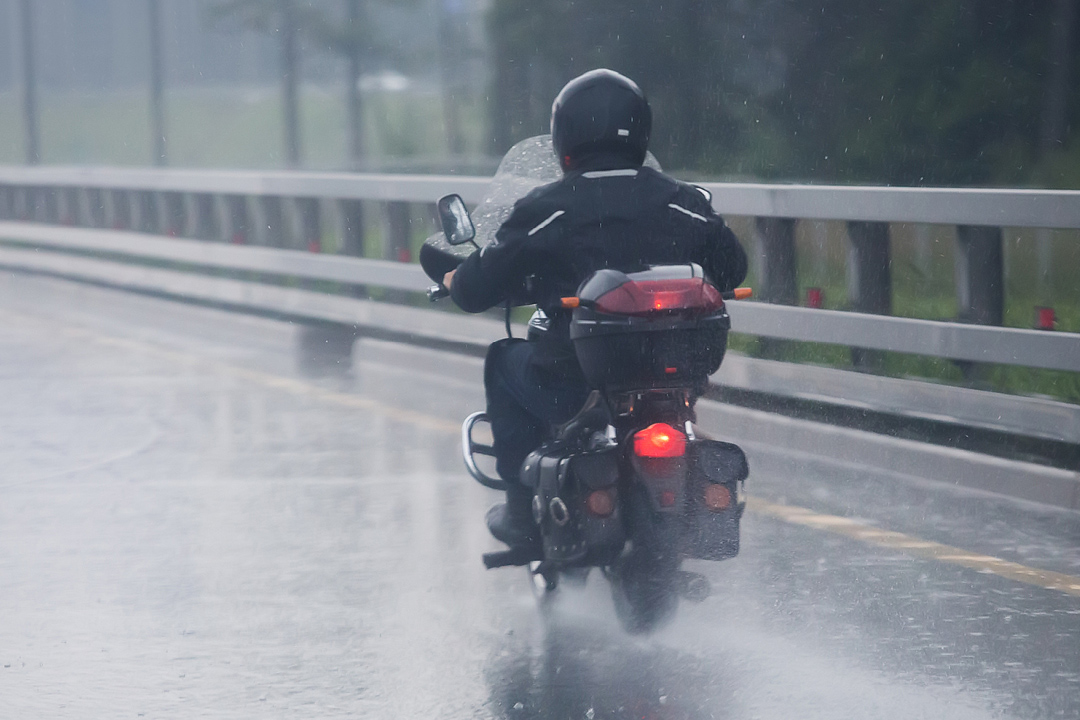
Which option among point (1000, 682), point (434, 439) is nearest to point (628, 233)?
point (1000, 682)

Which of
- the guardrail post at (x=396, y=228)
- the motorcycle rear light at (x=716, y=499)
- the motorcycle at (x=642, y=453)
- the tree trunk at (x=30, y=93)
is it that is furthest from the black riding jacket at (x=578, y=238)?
the tree trunk at (x=30, y=93)

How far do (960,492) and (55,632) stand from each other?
366 cm

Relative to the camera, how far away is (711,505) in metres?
5.12

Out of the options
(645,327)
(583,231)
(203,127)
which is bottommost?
(203,127)

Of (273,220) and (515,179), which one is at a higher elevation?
(515,179)

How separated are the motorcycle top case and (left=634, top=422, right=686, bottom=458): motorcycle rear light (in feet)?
0.43

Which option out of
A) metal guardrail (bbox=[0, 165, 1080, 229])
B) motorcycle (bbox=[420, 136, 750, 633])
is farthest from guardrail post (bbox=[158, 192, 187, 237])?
motorcycle (bbox=[420, 136, 750, 633])

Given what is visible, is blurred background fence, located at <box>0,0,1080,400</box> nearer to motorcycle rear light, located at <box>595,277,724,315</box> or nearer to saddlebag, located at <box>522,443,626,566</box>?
motorcycle rear light, located at <box>595,277,724,315</box>

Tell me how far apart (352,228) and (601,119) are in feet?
30.2

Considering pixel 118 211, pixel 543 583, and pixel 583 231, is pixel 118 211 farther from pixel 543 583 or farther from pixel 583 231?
pixel 583 231

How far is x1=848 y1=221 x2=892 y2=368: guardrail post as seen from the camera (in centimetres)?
930

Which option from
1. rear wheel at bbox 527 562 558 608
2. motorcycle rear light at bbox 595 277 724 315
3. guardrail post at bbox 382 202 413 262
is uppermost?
motorcycle rear light at bbox 595 277 724 315

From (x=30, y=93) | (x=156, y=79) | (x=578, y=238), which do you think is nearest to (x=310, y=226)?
(x=578, y=238)

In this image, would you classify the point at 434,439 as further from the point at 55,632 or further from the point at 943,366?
the point at 55,632
